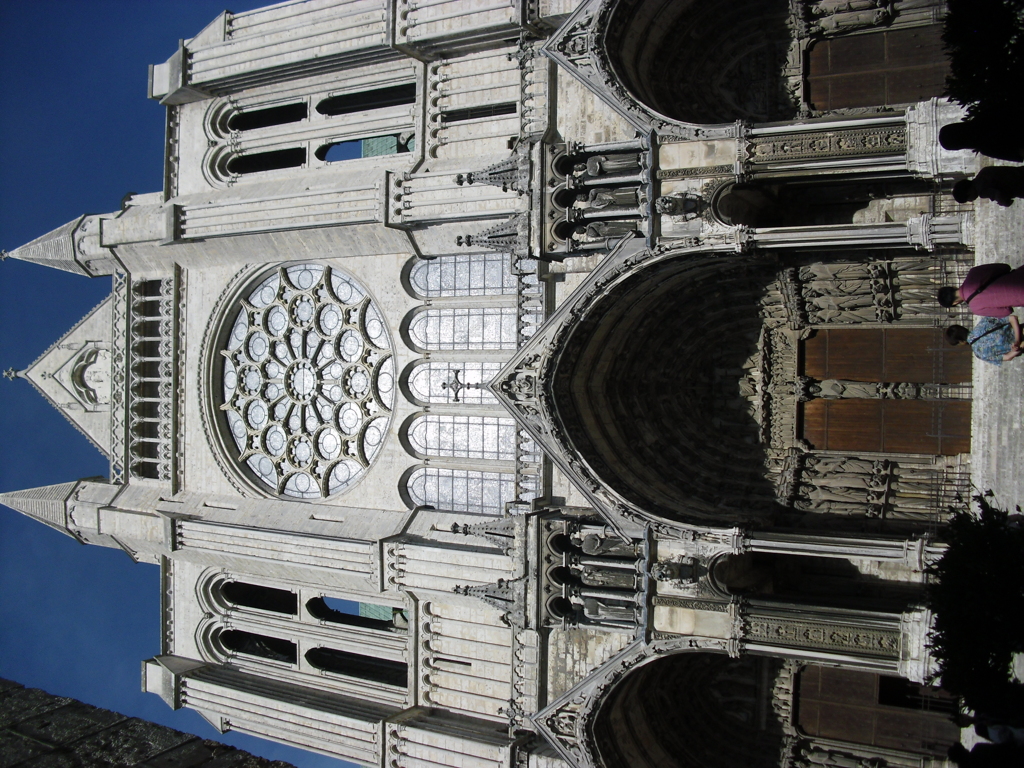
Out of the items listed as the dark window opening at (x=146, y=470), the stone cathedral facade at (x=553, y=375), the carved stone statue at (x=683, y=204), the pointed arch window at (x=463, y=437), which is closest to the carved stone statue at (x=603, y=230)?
the stone cathedral facade at (x=553, y=375)

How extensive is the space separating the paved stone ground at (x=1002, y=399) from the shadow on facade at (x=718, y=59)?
4393 millimetres

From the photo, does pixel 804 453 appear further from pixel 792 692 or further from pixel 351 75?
pixel 351 75

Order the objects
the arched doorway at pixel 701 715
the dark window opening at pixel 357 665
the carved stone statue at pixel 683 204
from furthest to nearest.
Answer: the dark window opening at pixel 357 665
the arched doorway at pixel 701 715
the carved stone statue at pixel 683 204

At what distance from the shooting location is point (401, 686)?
17.6 m

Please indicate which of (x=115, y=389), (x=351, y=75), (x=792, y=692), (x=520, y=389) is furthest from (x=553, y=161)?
(x=115, y=389)

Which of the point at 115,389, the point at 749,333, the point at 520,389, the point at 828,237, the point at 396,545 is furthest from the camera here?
the point at 115,389

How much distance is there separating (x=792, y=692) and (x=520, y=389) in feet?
23.8

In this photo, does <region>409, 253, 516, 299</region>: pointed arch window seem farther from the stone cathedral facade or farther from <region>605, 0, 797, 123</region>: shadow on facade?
<region>605, 0, 797, 123</region>: shadow on facade

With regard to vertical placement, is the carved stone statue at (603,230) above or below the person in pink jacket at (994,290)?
above

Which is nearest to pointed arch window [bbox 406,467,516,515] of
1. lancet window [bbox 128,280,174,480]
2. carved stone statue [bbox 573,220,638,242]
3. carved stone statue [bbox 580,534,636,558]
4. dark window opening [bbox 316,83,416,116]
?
carved stone statue [bbox 580,534,636,558]

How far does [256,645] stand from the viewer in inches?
786

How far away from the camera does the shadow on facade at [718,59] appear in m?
14.3

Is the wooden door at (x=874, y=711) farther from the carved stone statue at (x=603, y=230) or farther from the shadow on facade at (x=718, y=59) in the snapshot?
the shadow on facade at (x=718, y=59)

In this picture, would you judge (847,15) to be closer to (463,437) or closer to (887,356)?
(887,356)
